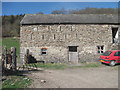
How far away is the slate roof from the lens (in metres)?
15.0

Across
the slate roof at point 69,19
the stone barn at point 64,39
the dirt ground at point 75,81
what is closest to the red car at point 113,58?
the stone barn at point 64,39

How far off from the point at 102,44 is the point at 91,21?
3.26 m

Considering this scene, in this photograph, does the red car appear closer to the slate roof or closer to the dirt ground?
the dirt ground

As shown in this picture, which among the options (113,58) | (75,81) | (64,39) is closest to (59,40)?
(64,39)

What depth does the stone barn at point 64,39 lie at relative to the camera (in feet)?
48.6

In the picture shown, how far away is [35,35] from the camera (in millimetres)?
14883

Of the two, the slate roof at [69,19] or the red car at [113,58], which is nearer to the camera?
the red car at [113,58]

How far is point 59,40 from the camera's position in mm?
14891

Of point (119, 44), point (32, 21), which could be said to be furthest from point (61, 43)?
point (119, 44)

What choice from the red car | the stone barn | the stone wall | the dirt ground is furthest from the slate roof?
the dirt ground

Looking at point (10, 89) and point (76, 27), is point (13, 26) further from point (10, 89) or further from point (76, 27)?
point (10, 89)

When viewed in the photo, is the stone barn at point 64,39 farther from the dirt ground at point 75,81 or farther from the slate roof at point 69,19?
the dirt ground at point 75,81

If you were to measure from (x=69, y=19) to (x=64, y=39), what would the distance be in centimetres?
280

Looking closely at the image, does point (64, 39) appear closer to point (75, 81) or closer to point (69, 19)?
point (69, 19)
